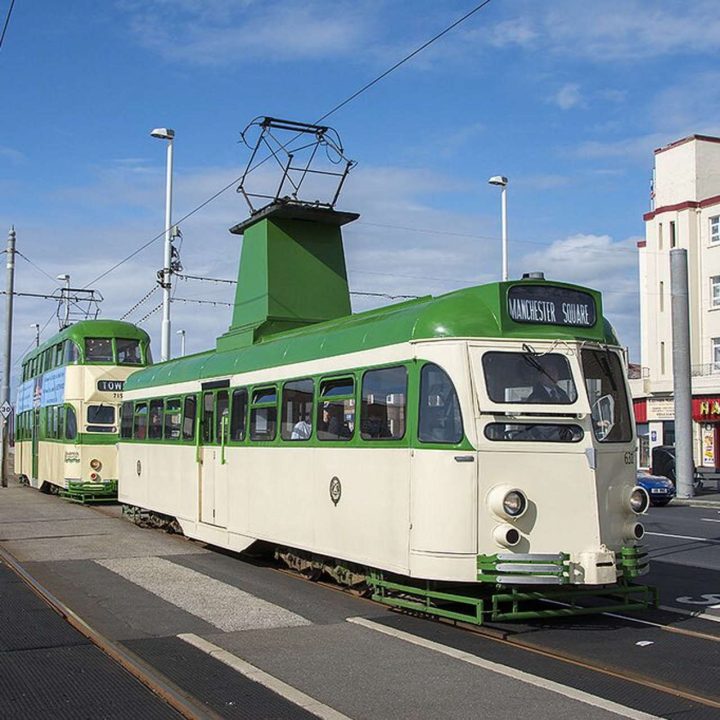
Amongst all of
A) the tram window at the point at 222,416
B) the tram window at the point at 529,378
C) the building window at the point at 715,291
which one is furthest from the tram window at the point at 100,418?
the building window at the point at 715,291

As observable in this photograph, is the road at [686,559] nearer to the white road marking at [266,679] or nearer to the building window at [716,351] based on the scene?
the white road marking at [266,679]

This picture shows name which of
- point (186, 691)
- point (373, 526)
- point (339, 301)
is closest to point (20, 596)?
point (373, 526)

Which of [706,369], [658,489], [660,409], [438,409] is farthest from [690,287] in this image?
[438,409]

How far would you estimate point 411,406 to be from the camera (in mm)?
9672

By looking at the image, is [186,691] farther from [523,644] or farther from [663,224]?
[663,224]

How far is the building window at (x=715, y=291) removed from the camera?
42906mm

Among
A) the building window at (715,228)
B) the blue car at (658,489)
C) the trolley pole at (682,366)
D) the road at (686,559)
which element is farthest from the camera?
the building window at (715,228)

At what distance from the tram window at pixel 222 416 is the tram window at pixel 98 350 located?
11936mm

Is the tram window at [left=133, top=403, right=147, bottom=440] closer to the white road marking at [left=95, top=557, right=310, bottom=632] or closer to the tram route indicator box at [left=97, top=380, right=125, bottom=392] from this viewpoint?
the white road marking at [left=95, top=557, right=310, bottom=632]

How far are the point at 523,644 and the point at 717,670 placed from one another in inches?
62.8

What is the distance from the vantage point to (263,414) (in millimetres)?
13180

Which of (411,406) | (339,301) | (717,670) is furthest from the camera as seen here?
(339,301)

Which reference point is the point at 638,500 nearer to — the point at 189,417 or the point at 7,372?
the point at 189,417

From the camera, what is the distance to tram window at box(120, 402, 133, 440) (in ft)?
65.3
